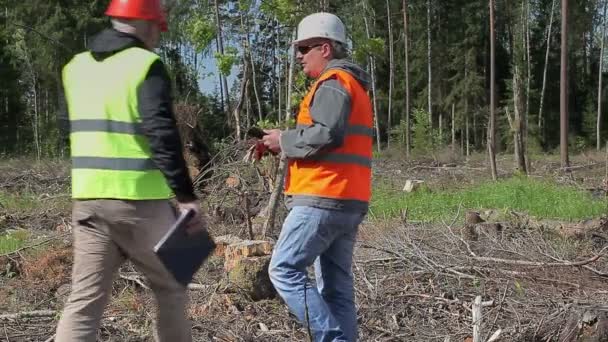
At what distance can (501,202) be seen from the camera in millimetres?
13852

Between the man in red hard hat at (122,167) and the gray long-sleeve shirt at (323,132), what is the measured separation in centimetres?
64

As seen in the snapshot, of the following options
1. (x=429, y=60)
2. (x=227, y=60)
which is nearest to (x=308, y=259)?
(x=227, y=60)

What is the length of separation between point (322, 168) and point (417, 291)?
239 centimetres

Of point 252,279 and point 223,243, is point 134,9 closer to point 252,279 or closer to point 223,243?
point 252,279

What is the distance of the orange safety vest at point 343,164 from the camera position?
4.11 metres

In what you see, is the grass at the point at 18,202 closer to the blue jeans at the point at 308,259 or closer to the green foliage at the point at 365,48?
the green foliage at the point at 365,48

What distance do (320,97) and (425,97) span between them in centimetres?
4525

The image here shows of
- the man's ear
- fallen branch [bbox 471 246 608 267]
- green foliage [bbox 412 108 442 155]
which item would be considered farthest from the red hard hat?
green foliage [bbox 412 108 442 155]

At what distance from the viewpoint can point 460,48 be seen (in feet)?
161

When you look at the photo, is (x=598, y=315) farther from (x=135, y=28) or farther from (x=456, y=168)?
(x=456, y=168)

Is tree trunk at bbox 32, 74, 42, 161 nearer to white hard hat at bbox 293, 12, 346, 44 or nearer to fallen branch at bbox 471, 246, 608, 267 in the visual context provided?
fallen branch at bbox 471, 246, 608, 267

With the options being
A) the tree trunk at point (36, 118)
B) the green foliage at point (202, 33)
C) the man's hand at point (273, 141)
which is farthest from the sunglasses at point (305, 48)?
the tree trunk at point (36, 118)

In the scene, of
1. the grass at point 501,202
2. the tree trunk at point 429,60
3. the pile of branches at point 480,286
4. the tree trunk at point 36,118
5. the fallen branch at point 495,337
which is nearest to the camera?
the fallen branch at point 495,337

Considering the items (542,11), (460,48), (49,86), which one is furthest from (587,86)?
(49,86)
